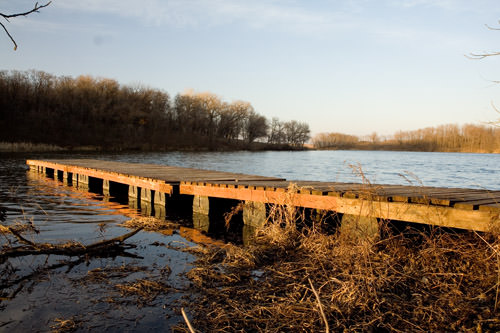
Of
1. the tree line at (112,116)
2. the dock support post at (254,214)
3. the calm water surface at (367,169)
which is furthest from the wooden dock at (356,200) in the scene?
the tree line at (112,116)

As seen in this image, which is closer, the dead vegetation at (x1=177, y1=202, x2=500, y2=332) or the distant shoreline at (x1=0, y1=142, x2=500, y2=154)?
the dead vegetation at (x1=177, y1=202, x2=500, y2=332)

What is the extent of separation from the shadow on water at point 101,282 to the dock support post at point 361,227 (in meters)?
2.41

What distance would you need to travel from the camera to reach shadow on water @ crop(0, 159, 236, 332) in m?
3.75

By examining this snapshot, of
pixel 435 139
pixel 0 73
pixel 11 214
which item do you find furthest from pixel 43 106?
pixel 435 139

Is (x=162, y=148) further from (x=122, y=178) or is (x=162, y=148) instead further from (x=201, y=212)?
(x=201, y=212)

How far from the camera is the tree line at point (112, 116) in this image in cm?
5694

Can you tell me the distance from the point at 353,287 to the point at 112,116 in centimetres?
7104

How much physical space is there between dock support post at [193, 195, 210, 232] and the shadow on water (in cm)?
26

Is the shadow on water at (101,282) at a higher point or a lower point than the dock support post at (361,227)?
lower

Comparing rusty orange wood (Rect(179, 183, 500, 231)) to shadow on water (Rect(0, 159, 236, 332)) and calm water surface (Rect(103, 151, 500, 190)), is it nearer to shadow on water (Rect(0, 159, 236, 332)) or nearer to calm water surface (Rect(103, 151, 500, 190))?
shadow on water (Rect(0, 159, 236, 332))

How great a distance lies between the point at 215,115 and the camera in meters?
86.5

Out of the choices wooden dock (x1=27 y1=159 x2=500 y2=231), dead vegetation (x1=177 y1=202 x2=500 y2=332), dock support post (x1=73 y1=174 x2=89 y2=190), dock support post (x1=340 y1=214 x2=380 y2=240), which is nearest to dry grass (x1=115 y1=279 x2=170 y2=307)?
dead vegetation (x1=177 y1=202 x2=500 y2=332)

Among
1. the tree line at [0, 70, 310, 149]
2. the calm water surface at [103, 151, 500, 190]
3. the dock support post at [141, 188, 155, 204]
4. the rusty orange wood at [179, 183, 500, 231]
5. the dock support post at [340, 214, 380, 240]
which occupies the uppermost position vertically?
the tree line at [0, 70, 310, 149]

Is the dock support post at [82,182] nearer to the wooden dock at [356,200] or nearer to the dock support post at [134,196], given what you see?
the dock support post at [134,196]
